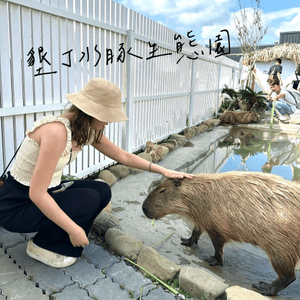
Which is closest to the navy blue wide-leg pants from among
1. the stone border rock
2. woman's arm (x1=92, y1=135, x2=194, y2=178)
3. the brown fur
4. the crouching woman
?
the crouching woman

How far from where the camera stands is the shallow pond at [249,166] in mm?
2475

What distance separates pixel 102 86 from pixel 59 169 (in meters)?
0.64

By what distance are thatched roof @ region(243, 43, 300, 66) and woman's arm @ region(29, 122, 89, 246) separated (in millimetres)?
19401

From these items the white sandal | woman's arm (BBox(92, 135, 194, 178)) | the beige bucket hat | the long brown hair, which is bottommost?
the white sandal

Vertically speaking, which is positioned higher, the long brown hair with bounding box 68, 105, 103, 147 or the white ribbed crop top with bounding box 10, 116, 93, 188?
the long brown hair with bounding box 68, 105, 103, 147

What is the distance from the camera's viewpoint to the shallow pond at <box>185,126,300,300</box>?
97.4 inches

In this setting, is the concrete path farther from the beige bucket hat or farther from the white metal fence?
the white metal fence

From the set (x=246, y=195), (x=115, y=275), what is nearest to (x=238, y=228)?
(x=246, y=195)

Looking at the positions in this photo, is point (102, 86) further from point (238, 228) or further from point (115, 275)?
point (238, 228)

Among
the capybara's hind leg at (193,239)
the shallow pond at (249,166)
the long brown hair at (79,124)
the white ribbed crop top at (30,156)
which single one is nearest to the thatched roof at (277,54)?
the shallow pond at (249,166)

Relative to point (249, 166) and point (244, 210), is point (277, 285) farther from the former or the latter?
point (249, 166)

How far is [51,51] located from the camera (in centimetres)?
337

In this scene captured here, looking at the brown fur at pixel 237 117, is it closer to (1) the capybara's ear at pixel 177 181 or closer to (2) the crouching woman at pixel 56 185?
(1) the capybara's ear at pixel 177 181

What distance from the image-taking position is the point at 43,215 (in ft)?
6.65
